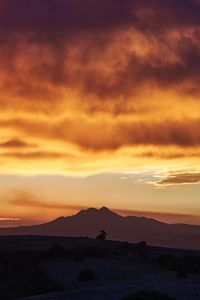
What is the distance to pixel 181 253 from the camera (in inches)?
2516

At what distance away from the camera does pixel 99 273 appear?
43.8m

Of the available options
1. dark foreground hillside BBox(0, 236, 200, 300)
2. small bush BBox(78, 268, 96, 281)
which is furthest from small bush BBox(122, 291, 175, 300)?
small bush BBox(78, 268, 96, 281)

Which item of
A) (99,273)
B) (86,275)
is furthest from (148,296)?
(99,273)

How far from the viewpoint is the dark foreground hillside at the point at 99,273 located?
32.2 m

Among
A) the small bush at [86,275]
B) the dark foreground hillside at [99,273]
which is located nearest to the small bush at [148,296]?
the dark foreground hillside at [99,273]

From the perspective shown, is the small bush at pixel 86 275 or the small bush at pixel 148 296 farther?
the small bush at pixel 86 275

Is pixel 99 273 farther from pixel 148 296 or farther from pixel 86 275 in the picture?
pixel 148 296

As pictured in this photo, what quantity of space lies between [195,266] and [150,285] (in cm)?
1799

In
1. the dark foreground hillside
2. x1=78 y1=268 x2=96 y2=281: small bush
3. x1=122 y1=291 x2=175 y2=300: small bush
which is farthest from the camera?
x1=78 y1=268 x2=96 y2=281: small bush

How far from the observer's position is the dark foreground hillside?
32.2m

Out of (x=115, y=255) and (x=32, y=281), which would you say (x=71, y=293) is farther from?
(x=115, y=255)

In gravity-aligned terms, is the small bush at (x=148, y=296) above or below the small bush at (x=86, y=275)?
below

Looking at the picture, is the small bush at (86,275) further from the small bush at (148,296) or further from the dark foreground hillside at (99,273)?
the small bush at (148,296)

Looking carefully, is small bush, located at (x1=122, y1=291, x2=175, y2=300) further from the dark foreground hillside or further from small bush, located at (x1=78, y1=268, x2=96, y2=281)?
small bush, located at (x1=78, y1=268, x2=96, y2=281)
